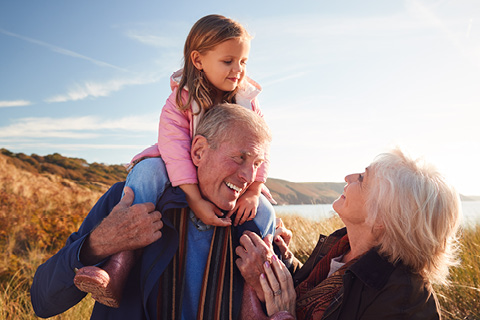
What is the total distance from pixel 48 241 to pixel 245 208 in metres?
7.97

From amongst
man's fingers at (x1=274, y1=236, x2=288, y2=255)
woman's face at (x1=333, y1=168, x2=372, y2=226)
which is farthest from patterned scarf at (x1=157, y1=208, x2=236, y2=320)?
woman's face at (x1=333, y1=168, x2=372, y2=226)

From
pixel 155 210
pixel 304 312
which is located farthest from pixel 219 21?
pixel 304 312

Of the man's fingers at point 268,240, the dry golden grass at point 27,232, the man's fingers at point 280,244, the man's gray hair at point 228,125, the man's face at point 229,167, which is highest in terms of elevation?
the man's gray hair at point 228,125

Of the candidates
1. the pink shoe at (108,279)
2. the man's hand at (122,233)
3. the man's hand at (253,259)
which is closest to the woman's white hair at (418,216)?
the man's hand at (253,259)

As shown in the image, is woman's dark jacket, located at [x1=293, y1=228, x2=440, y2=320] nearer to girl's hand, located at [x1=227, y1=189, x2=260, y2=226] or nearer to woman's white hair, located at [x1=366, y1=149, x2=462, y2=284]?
woman's white hair, located at [x1=366, y1=149, x2=462, y2=284]

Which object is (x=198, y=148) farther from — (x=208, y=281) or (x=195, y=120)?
(x=208, y=281)

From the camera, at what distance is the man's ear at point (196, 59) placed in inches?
131

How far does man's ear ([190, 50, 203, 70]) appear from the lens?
3.32 meters

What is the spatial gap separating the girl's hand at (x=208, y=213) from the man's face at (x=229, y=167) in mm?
51

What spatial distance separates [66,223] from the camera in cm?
992

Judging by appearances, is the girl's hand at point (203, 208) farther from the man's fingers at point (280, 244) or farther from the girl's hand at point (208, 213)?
A: the man's fingers at point (280, 244)

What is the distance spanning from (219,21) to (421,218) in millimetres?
2111

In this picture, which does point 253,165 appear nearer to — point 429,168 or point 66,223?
point 429,168

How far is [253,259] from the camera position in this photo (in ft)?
8.79
